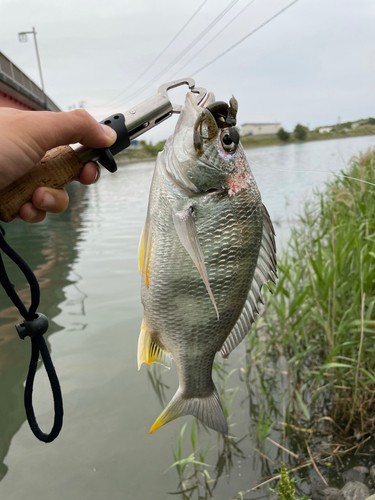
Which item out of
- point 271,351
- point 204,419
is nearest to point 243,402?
point 271,351

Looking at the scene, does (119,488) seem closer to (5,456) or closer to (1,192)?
(5,456)

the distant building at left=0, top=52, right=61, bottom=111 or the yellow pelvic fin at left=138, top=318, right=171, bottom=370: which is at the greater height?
the distant building at left=0, top=52, right=61, bottom=111

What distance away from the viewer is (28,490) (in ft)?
12.9

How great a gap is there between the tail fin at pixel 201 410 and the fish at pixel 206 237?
0.05 ft

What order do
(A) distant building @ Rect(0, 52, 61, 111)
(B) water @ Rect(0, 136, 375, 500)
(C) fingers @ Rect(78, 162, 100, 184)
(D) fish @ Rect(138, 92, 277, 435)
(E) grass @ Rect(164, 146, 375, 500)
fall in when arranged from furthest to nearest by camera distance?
(A) distant building @ Rect(0, 52, 61, 111)
(B) water @ Rect(0, 136, 375, 500)
(E) grass @ Rect(164, 146, 375, 500)
(C) fingers @ Rect(78, 162, 100, 184)
(D) fish @ Rect(138, 92, 277, 435)

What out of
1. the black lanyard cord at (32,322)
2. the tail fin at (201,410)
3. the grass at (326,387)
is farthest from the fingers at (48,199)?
the grass at (326,387)

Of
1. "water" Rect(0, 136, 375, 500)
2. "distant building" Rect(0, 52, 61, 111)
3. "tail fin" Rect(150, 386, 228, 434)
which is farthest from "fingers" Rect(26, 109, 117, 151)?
"distant building" Rect(0, 52, 61, 111)

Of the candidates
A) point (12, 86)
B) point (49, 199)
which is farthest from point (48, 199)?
point (12, 86)

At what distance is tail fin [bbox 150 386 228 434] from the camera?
5.00 ft

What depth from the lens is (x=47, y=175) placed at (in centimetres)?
162

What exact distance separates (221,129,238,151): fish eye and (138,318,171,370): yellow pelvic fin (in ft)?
2.39

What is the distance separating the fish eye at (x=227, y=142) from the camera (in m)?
1.43

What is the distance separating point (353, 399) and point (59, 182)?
10.0 feet

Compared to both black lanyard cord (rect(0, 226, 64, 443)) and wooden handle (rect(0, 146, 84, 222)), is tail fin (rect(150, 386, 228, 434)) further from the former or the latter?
wooden handle (rect(0, 146, 84, 222))
